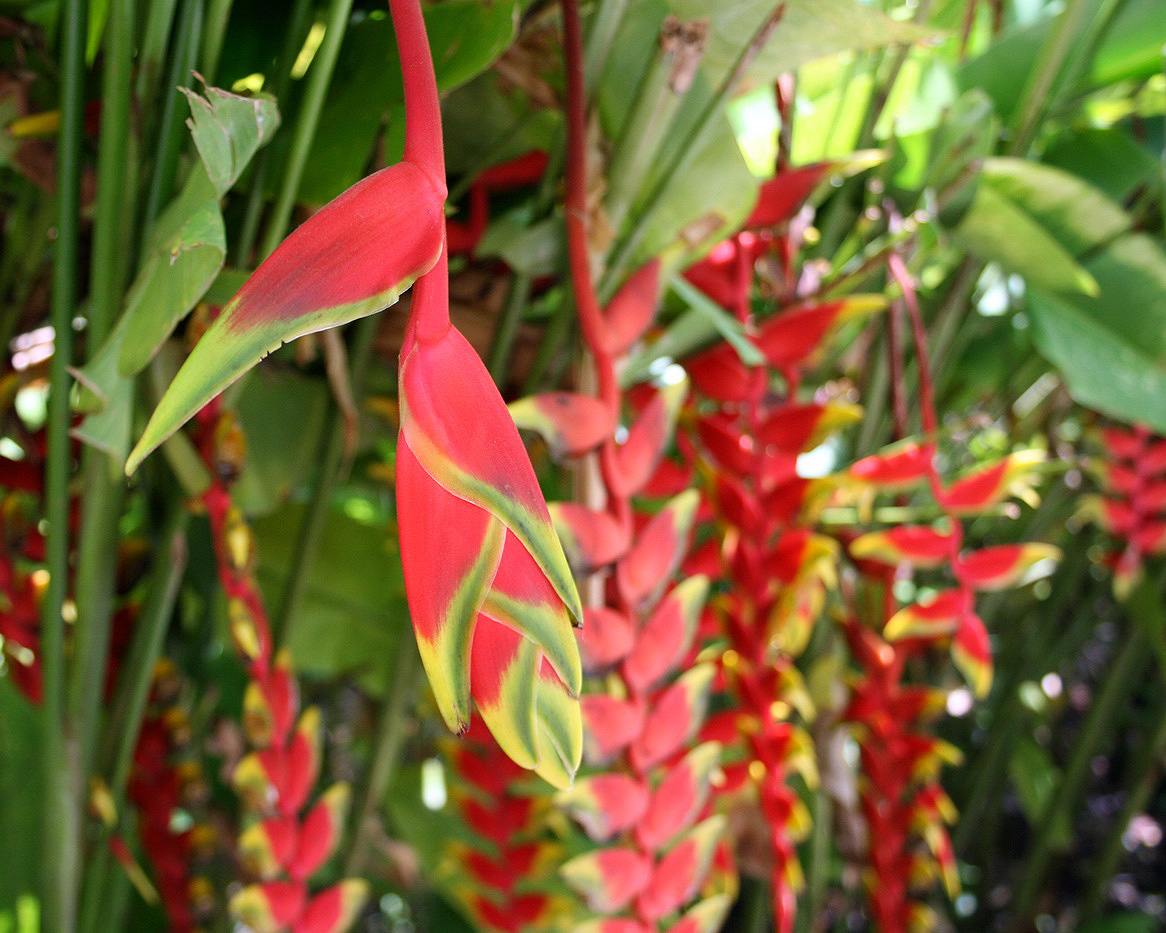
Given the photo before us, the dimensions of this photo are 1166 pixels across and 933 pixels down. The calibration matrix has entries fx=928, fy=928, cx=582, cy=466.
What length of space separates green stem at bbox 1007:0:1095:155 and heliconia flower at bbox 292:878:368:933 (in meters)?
0.34

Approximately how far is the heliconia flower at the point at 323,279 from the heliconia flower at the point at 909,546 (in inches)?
8.7

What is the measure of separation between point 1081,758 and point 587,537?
46cm

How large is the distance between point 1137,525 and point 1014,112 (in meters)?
0.18

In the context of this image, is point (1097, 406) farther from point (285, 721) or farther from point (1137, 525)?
point (285, 721)

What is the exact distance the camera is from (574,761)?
12 cm

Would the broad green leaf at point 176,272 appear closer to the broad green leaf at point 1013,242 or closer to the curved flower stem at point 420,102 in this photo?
the curved flower stem at point 420,102

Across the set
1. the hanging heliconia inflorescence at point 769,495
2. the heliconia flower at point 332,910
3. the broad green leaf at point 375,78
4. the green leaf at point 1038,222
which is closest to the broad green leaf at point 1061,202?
the green leaf at point 1038,222

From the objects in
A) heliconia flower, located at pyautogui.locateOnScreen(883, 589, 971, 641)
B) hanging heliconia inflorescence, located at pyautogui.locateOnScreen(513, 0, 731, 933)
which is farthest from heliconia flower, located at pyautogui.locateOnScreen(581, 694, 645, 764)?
heliconia flower, located at pyautogui.locateOnScreen(883, 589, 971, 641)

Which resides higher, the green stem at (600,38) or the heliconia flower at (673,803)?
the green stem at (600,38)

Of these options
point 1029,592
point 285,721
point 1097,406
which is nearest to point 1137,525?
point 1097,406

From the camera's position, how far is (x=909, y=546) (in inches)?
11.4

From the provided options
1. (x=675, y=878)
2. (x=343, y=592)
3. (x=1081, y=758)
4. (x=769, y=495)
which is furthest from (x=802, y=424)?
(x=1081, y=758)

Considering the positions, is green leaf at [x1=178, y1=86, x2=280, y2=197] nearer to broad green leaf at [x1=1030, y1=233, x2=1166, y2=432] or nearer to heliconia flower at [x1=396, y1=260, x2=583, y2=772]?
heliconia flower at [x1=396, y1=260, x2=583, y2=772]

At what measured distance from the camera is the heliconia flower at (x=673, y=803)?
0.23m
